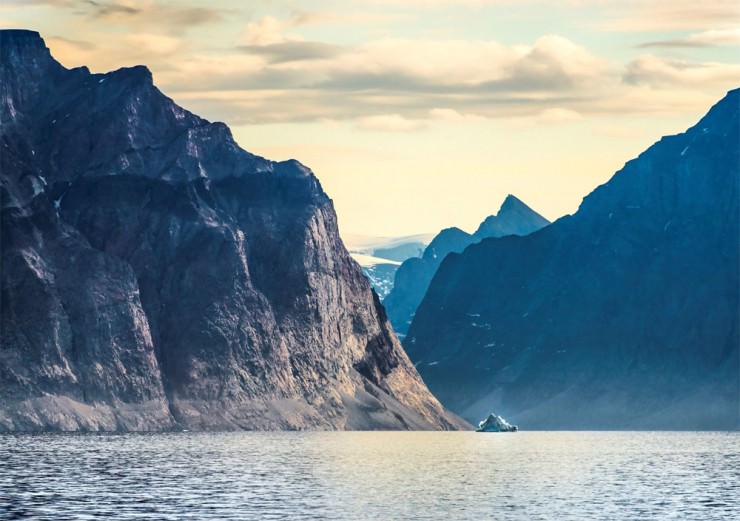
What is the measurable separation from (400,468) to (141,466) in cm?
3250

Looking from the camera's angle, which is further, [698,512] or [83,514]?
[698,512]

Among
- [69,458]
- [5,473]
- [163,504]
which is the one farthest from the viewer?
[69,458]

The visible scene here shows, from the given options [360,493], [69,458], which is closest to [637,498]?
[360,493]

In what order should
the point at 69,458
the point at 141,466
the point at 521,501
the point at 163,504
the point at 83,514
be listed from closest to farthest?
the point at 83,514
the point at 163,504
the point at 521,501
the point at 141,466
the point at 69,458

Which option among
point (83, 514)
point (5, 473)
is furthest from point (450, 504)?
point (5, 473)

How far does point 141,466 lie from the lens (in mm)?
171750

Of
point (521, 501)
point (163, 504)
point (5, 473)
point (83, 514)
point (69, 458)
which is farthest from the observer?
point (69, 458)

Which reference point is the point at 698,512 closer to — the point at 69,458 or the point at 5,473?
the point at 5,473

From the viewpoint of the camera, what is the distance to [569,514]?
4525 inches

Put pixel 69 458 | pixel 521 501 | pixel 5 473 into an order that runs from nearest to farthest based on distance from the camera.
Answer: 1. pixel 521 501
2. pixel 5 473
3. pixel 69 458

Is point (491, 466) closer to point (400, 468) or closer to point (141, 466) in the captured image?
point (400, 468)

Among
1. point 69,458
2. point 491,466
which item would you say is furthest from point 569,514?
point 69,458

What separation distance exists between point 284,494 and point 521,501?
21700mm

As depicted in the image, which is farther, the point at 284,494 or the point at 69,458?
the point at 69,458
